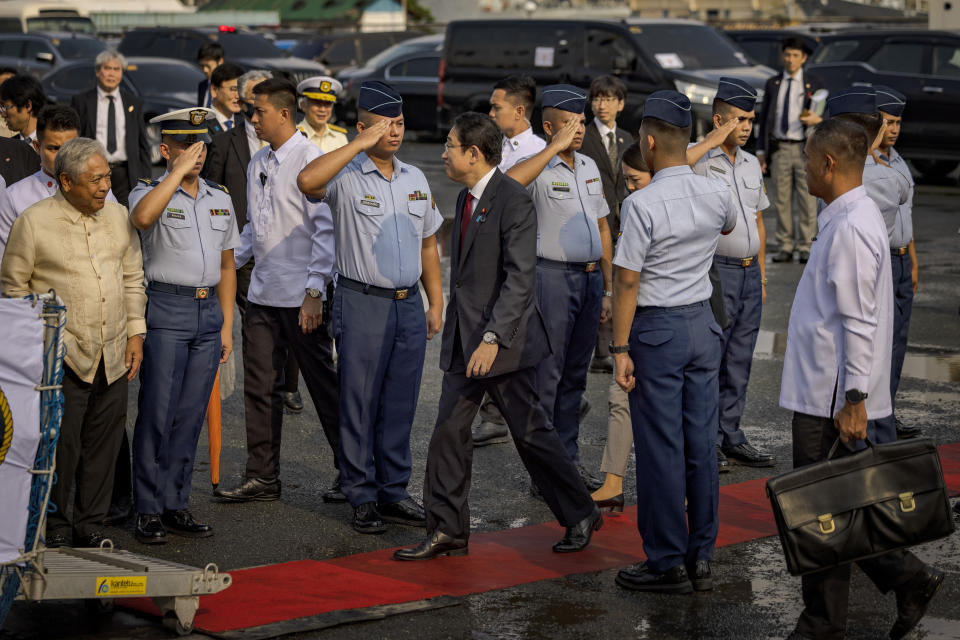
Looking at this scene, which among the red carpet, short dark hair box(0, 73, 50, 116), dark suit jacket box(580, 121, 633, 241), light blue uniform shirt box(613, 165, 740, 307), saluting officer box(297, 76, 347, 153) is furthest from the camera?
dark suit jacket box(580, 121, 633, 241)

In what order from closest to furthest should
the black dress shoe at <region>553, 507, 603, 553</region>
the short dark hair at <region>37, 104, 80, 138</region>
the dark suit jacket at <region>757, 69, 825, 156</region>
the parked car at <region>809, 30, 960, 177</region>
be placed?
1. the black dress shoe at <region>553, 507, 603, 553</region>
2. the short dark hair at <region>37, 104, 80, 138</region>
3. the dark suit jacket at <region>757, 69, 825, 156</region>
4. the parked car at <region>809, 30, 960, 177</region>

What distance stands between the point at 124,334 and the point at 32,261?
0.53 meters

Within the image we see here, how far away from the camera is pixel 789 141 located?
14.9m

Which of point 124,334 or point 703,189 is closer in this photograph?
point 703,189

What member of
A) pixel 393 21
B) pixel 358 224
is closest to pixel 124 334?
pixel 358 224

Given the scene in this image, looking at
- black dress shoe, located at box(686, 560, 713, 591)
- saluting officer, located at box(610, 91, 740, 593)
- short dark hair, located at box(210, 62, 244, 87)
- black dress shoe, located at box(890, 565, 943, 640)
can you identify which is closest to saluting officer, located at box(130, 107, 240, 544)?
saluting officer, located at box(610, 91, 740, 593)

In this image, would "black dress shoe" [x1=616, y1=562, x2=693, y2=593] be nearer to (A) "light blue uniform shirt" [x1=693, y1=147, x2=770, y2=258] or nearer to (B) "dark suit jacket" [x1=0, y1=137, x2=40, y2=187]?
(A) "light blue uniform shirt" [x1=693, y1=147, x2=770, y2=258]

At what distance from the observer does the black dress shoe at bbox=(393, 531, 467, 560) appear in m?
6.29

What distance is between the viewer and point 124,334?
6309 mm

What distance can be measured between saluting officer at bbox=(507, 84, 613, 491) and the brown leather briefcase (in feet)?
7.38

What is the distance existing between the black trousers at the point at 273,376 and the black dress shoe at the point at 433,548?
106 cm

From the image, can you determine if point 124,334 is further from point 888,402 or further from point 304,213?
point 888,402

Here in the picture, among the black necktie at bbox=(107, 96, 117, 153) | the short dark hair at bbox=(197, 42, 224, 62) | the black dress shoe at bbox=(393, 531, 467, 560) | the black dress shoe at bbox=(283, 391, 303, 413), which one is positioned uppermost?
the short dark hair at bbox=(197, 42, 224, 62)

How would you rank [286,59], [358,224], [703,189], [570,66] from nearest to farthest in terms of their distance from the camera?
[703,189] → [358,224] → [570,66] → [286,59]
